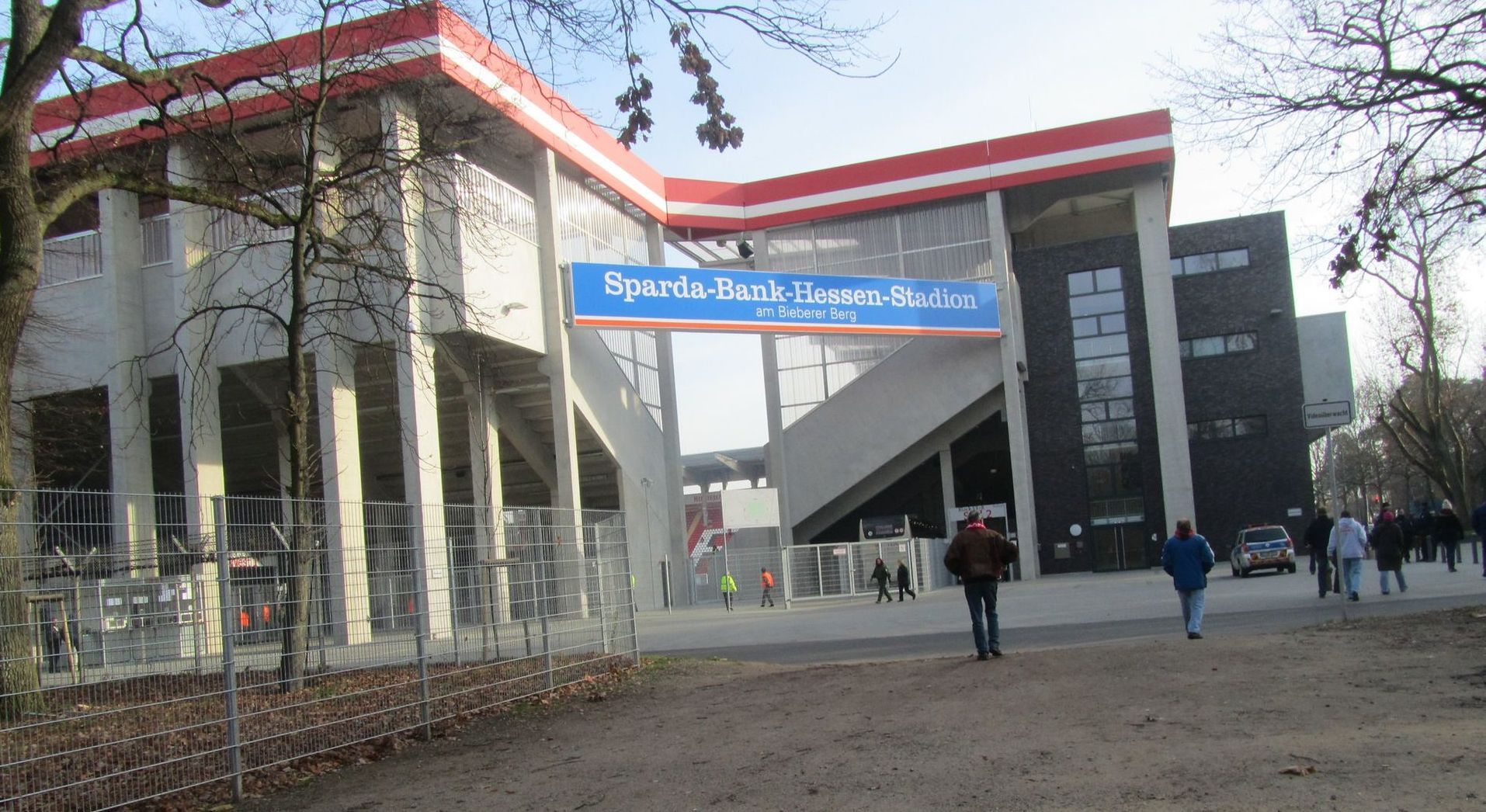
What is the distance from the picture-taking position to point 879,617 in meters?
25.5

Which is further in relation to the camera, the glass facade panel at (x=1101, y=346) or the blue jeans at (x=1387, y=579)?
the glass facade panel at (x=1101, y=346)

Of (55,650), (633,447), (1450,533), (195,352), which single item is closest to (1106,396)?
(1450,533)

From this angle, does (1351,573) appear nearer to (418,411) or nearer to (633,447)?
(418,411)

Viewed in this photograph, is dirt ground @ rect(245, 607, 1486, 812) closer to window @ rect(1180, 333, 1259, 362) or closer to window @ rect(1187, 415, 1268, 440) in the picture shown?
window @ rect(1187, 415, 1268, 440)

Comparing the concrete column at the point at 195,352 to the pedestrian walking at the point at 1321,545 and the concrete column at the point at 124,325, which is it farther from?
the pedestrian walking at the point at 1321,545

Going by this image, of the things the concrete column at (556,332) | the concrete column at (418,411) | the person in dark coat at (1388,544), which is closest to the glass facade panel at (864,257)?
the concrete column at (556,332)

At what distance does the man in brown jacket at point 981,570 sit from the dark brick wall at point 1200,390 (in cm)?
3202

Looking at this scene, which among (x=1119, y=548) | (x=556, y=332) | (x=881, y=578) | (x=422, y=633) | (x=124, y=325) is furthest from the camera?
(x=1119, y=548)

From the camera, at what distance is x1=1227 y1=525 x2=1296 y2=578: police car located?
3250cm

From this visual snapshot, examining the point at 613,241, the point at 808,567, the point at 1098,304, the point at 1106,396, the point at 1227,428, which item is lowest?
the point at 808,567

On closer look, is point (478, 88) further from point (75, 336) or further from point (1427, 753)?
point (1427, 753)

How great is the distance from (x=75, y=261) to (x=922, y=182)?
26.8m

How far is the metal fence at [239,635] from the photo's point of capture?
7492 mm

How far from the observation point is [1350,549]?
18.8 metres
